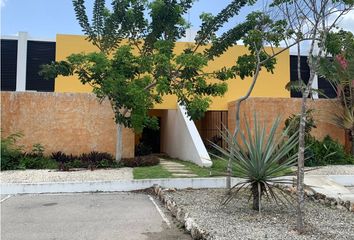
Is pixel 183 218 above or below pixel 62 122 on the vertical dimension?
below

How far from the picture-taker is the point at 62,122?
14.4 m

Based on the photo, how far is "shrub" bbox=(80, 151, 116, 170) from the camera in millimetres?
12945

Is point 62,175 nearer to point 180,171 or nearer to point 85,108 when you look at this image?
point 180,171

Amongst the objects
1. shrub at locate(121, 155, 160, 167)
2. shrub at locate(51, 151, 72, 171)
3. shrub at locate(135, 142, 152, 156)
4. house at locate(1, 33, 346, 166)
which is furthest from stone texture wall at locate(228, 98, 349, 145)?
shrub at locate(51, 151, 72, 171)

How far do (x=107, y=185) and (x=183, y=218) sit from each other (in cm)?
409

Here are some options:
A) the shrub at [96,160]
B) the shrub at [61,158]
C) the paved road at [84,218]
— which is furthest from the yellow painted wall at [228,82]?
the paved road at [84,218]

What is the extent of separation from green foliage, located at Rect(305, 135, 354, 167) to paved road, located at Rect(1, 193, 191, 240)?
23.7ft

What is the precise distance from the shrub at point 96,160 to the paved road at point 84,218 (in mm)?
3157

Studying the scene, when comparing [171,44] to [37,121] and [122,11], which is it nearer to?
[122,11]

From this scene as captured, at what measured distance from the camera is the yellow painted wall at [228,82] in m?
17.5

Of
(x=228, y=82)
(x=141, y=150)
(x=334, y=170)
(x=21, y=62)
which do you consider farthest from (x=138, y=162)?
(x=21, y=62)

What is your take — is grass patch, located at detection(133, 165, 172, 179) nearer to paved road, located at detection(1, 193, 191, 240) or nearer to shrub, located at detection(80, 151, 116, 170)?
shrub, located at detection(80, 151, 116, 170)

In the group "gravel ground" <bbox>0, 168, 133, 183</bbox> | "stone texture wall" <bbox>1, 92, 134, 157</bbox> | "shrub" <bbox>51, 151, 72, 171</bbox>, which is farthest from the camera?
"stone texture wall" <bbox>1, 92, 134, 157</bbox>

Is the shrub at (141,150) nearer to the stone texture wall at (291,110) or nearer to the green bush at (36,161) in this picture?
the stone texture wall at (291,110)
